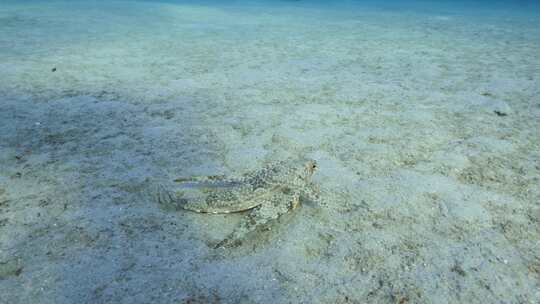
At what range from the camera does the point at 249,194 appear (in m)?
2.96

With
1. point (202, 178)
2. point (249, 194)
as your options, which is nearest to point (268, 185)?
point (249, 194)

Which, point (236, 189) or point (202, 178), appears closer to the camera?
point (236, 189)

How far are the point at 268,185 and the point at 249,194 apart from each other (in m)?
0.19

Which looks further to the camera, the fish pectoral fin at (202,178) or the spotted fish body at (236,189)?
A: the fish pectoral fin at (202,178)

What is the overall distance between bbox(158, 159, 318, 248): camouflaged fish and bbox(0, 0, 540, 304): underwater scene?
17mm

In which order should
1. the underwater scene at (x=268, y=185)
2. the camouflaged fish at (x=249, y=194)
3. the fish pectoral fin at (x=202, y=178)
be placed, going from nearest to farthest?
the underwater scene at (x=268, y=185) < the camouflaged fish at (x=249, y=194) < the fish pectoral fin at (x=202, y=178)

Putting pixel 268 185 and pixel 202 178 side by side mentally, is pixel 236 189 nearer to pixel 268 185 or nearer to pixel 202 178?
pixel 268 185

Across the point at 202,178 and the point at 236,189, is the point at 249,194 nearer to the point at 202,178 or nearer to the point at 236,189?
the point at 236,189

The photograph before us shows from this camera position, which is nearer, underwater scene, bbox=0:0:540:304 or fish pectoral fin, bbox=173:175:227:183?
underwater scene, bbox=0:0:540:304

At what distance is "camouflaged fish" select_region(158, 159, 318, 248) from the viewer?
2848 millimetres

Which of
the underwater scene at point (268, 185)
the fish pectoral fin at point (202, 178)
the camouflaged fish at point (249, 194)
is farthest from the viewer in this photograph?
the fish pectoral fin at point (202, 178)

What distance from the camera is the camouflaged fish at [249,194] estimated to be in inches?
112

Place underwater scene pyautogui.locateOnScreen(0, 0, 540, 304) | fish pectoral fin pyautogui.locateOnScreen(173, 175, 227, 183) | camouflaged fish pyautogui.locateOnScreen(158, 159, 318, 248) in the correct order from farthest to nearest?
1. fish pectoral fin pyautogui.locateOnScreen(173, 175, 227, 183)
2. camouflaged fish pyautogui.locateOnScreen(158, 159, 318, 248)
3. underwater scene pyautogui.locateOnScreen(0, 0, 540, 304)

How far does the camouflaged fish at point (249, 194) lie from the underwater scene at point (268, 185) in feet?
0.06
